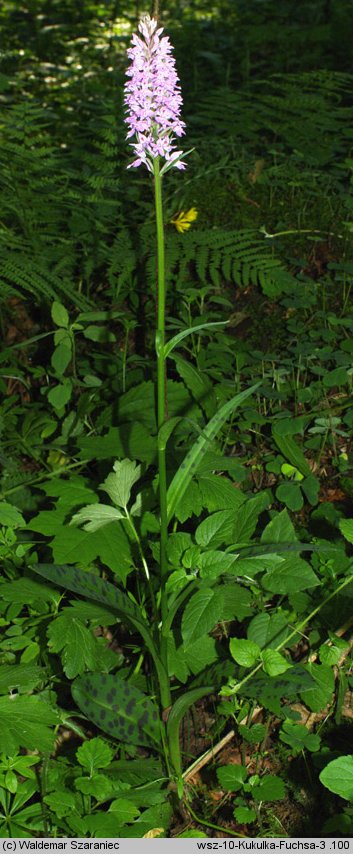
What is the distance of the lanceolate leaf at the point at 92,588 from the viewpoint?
1514 millimetres

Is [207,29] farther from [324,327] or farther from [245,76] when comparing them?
[324,327]

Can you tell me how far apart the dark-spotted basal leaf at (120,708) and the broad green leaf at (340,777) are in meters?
0.52

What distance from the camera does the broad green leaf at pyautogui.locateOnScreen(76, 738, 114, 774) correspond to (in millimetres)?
1630

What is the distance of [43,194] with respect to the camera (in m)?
3.02

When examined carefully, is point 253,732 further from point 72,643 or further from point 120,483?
point 120,483

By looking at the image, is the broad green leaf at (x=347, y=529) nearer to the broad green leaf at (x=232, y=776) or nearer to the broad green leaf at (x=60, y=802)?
the broad green leaf at (x=232, y=776)

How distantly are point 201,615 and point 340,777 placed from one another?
1.38ft

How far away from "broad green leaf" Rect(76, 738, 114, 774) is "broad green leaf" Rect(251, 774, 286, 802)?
0.33 m

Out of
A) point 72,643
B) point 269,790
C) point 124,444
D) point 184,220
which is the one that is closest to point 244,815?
point 269,790

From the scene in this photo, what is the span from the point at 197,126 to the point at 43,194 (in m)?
2.00

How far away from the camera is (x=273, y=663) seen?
1.67 meters

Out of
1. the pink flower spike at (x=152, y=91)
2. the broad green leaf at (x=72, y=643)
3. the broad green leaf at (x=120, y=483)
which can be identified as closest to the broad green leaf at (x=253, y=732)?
the broad green leaf at (x=72, y=643)

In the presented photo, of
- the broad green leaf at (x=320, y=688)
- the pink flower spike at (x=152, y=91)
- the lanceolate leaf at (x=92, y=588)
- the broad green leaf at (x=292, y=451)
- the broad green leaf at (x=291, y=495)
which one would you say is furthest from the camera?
the broad green leaf at (x=292, y=451)
